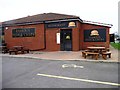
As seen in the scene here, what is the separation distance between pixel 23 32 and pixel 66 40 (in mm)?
5660

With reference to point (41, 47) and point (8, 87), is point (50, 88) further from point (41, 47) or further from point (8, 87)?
point (41, 47)

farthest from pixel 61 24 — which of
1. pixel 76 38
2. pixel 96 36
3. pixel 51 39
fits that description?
pixel 96 36

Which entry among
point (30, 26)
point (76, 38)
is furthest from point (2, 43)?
point (76, 38)

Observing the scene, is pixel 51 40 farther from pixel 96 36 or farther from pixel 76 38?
pixel 96 36

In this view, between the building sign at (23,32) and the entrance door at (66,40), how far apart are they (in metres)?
3.66

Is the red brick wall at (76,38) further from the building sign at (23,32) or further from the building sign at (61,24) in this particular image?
Result: the building sign at (23,32)

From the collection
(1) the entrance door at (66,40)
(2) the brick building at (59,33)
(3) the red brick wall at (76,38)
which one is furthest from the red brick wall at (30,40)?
(3) the red brick wall at (76,38)

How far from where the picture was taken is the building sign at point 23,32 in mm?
20891

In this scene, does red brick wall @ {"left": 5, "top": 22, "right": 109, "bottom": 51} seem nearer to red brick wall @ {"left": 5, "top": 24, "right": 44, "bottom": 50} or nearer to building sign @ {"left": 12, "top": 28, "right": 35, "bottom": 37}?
red brick wall @ {"left": 5, "top": 24, "right": 44, "bottom": 50}

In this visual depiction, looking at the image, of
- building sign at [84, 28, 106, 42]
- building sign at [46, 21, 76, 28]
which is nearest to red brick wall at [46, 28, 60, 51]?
A: building sign at [46, 21, 76, 28]

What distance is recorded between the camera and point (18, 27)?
2166 centimetres

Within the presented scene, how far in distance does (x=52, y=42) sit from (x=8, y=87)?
44.9 ft

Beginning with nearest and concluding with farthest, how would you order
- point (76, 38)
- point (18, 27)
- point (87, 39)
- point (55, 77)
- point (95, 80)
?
point (95, 80) → point (55, 77) → point (76, 38) → point (87, 39) → point (18, 27)

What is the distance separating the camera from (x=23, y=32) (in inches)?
841
